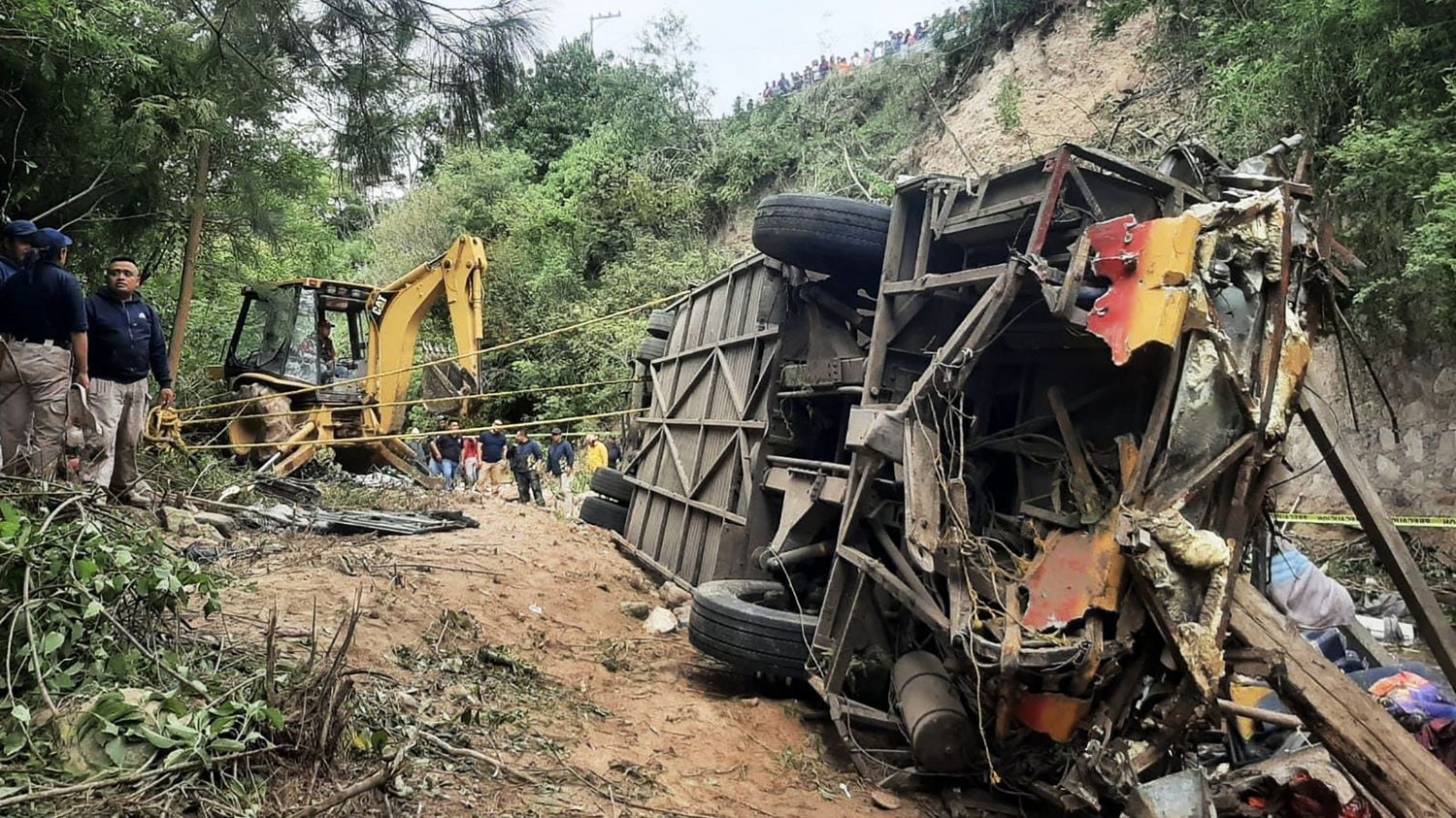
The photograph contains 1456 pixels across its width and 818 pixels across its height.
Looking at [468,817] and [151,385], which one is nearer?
[468,817]

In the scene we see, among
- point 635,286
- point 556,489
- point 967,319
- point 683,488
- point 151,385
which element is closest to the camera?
point 967,319

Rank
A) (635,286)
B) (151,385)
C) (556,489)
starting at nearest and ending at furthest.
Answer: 1. (151,385)
2. (556,489)
3. (635,286)

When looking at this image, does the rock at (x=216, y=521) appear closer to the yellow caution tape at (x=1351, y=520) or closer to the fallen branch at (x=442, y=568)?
the fallen branch at (x=442, y=568)

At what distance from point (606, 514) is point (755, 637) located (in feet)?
17.4

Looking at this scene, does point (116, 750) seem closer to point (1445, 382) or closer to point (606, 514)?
point (606, 514)

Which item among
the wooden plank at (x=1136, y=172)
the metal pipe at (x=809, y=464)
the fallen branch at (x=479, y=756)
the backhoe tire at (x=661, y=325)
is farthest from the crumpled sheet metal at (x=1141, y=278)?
the backhoe tire at (x=661, y=325)

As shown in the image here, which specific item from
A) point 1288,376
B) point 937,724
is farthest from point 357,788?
point 1288,376

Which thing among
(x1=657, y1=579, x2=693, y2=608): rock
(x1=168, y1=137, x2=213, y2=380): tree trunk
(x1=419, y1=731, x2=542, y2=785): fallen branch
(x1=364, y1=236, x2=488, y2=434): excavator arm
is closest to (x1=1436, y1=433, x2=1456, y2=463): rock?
(x1=657, y1=579, x2=693, y2=608): rock

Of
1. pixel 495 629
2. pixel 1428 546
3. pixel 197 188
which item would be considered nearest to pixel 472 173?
pixel 197 188

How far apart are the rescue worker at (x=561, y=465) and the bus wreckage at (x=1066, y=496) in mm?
8803

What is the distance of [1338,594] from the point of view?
5.01 meters

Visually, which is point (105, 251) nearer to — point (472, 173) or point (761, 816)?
point (761, 816)

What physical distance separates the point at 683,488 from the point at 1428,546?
7.36 metres

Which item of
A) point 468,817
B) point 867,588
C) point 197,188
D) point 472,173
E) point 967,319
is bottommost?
point 468,817
